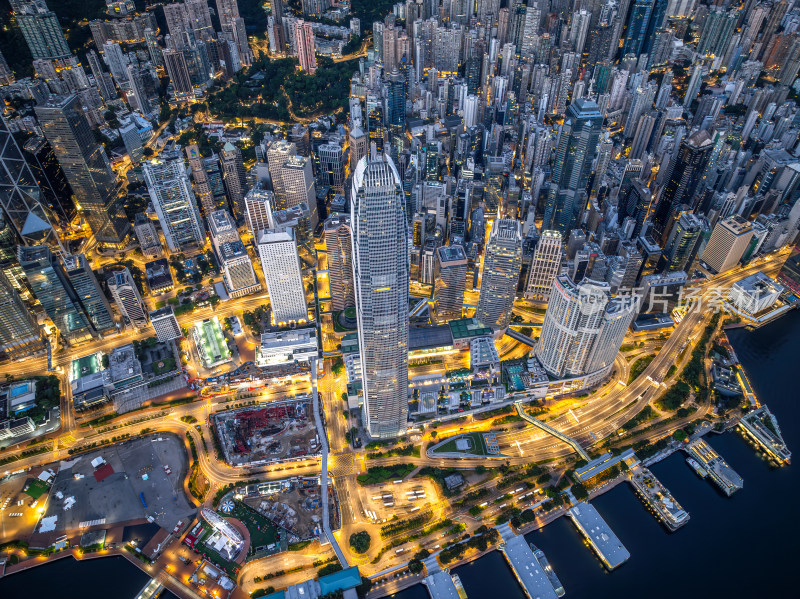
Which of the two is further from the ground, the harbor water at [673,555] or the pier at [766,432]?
the pier at [766,432]

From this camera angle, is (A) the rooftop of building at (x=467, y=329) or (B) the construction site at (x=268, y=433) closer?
(B) the construction site at (x=268, y=433)

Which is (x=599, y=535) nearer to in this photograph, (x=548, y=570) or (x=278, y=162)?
(x=548, y=570)

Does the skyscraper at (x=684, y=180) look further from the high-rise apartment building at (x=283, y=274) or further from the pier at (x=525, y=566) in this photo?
the high-rise apartment building at (x=283, y=274)

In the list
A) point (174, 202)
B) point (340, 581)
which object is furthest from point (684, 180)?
point (174, 202)

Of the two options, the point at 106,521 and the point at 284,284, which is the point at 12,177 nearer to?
the point at 284,284

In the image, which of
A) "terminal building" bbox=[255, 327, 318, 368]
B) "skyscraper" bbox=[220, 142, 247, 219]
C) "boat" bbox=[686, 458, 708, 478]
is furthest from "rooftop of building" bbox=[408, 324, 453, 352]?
"skyscraper" bbox=[220, 142, 247, 219]

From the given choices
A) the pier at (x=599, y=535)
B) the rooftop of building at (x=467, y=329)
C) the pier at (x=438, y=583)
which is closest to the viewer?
the pier at (x=438, y=583)

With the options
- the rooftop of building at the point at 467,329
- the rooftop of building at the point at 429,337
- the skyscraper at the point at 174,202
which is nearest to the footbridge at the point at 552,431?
the rooftop of building at the point at 467,329
